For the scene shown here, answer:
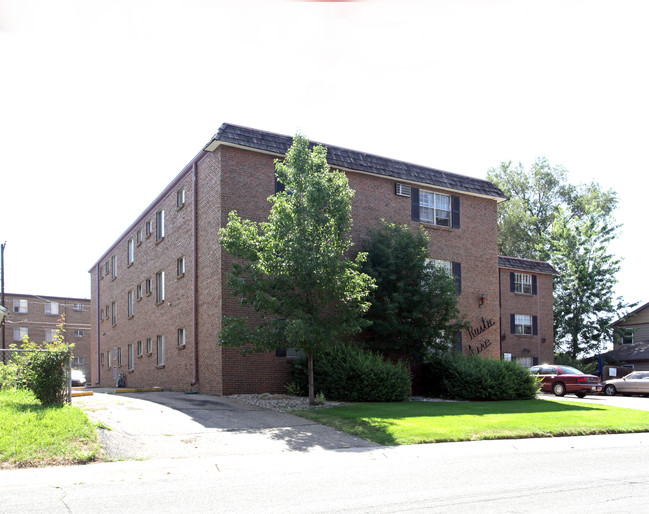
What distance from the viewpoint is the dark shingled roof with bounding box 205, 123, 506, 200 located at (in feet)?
67.0

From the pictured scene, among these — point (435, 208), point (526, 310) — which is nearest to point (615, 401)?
point (435, 208)

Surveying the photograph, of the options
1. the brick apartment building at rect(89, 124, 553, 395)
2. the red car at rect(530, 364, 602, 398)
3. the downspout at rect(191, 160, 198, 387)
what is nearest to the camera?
the brick apartment building at rect(89, 124, 553, 395)

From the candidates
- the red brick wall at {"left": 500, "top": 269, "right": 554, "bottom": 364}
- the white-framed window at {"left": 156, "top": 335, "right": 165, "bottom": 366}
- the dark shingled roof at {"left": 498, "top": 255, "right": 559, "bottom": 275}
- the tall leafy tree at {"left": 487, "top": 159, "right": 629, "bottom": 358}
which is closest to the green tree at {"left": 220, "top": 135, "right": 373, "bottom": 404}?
the white-framed window at {"left": 156, "top": 335, "right": 165, "bottom": 366}

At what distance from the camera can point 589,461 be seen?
395 inches

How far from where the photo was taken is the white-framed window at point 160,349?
2497 cm

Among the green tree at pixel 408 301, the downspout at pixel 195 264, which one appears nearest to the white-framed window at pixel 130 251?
the downspout at pixel 195 264

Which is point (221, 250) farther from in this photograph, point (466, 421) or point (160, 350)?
point (466, 421)

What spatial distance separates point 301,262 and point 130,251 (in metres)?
17.3

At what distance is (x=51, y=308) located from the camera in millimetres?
61438

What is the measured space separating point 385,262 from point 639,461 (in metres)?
11.9

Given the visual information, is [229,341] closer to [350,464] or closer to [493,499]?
[350,464]

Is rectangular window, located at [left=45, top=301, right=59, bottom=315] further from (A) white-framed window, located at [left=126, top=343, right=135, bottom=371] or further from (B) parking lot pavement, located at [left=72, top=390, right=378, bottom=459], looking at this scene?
(B) parking lot pavement, located at [left=72, top=390, right=378, bottom=459]

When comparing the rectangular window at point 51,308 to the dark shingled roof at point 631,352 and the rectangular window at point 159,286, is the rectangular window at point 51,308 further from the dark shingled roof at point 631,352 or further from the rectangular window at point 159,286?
the dark shingled roof at point 631,352

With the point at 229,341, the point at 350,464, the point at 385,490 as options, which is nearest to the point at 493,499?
the point at 385,490
